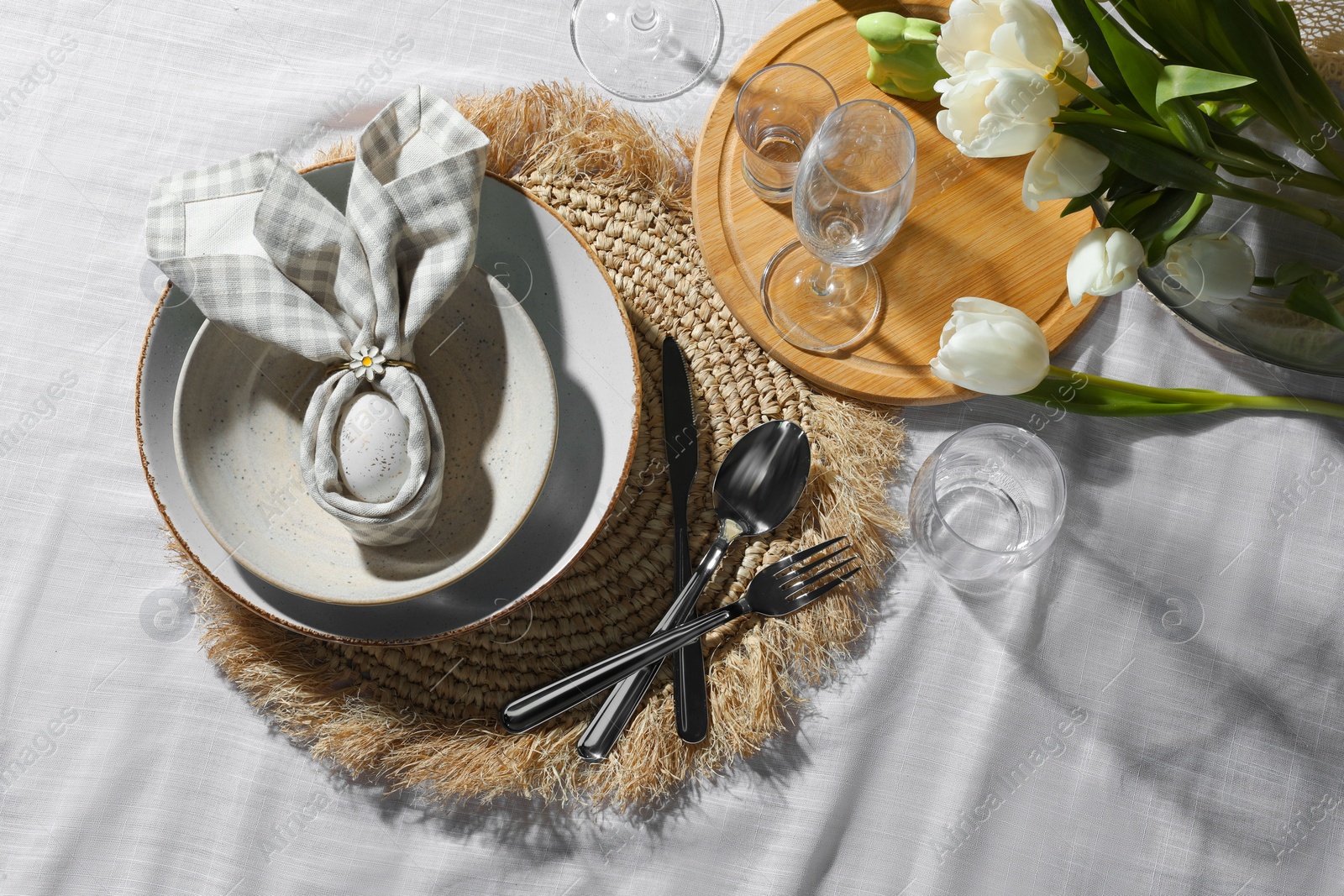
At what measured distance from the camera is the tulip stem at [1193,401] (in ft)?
1.87

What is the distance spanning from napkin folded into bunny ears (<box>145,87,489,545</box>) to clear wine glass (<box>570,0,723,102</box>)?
22cm

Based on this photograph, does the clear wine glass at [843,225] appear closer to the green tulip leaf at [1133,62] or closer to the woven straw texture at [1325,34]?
the green tulip leaf at [1133,62]

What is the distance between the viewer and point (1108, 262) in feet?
1.58

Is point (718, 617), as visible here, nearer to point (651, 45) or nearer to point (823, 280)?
point (823, 280)

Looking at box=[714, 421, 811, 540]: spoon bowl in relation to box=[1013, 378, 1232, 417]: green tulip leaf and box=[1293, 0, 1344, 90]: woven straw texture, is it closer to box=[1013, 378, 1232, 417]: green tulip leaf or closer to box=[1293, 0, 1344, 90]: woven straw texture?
box=[1013, 378, 1232, 417]: green tulip leaf

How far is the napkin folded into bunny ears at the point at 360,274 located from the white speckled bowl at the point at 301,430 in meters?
0.04

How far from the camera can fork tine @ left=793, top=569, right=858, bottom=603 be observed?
0.66 meters

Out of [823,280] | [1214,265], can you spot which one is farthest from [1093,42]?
[823,280]

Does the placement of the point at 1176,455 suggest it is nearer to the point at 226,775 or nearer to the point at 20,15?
the point at 226,775

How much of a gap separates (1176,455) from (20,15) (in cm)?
107

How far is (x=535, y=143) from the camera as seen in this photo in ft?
2.27

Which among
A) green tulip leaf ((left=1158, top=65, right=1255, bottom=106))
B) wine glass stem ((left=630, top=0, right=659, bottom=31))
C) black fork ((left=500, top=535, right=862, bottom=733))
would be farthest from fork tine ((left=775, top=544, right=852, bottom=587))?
wine glass stem ((left=630, top=0, right=659, bottom=31))

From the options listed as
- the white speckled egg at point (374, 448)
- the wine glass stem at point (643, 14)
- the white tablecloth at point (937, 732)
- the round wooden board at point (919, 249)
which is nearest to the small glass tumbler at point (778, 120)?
the round wooden board at point (919, 249)

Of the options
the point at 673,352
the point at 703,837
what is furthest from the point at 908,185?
the point at 703,837
